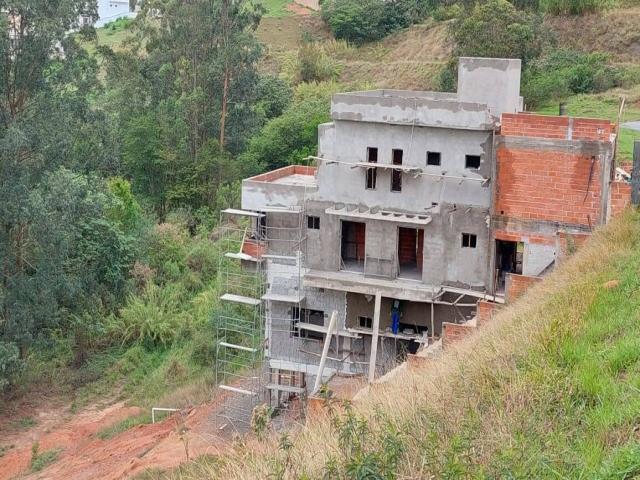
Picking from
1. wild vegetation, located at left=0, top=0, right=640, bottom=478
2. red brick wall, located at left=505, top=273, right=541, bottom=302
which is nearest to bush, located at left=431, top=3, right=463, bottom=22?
wild vegetation, located at left=0, top=0, right=640, bottom=478

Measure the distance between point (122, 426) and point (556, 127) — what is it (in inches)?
505

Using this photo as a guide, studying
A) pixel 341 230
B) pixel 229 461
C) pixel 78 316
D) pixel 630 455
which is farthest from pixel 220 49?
pixel 630 455

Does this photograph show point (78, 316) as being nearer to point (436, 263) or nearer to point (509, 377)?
point (436, 263)

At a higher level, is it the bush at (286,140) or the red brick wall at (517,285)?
the bush at (286,140)

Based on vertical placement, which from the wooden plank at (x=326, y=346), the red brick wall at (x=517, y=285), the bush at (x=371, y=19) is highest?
the bush at (x=371, y=19)

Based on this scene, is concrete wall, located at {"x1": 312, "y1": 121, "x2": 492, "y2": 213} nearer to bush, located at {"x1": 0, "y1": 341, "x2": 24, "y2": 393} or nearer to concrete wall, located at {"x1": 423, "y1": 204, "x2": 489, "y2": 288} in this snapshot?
concrete wall, located at {"x1": 423, "y1": 204, "x2": 489, "y2": 288}

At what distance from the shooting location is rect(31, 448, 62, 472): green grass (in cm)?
2194

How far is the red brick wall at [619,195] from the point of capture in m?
18.4

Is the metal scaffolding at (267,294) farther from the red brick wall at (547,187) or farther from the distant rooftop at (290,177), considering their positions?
the red brick wall at (547,187)

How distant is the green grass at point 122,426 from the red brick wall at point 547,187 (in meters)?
10.3

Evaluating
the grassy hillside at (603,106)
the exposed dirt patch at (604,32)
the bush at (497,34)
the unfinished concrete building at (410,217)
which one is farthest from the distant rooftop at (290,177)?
the exposed dirt patch at (604,32)

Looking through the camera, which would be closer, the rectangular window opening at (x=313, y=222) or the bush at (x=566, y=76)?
the rectangular window opening at (x=313, y=222)

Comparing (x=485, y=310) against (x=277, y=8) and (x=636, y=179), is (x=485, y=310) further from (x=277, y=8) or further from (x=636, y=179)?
(x=277, y=8)

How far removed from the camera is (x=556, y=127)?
19.6 meters
